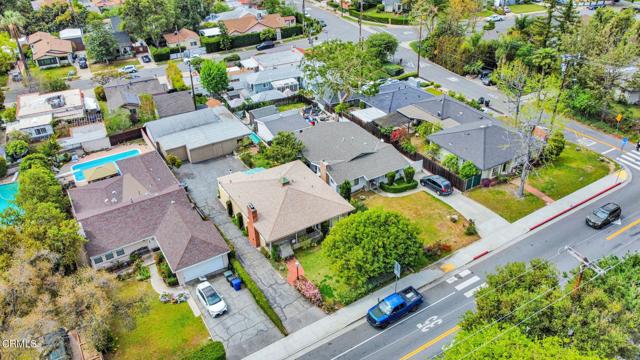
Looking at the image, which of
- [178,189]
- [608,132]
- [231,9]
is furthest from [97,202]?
[231,9]

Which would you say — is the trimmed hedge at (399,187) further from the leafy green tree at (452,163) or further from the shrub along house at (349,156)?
the leafy green tree at (452,163)

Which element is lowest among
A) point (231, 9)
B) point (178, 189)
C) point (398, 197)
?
point (398, 197)

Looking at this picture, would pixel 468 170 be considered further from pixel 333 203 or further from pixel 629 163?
pixel 629 163

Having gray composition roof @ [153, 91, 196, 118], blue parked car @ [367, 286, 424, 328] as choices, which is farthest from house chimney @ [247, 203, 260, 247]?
gray composition roof @ [153, 91, 196, 118]

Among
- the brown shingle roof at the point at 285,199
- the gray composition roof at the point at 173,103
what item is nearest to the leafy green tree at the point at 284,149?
the brown shingle roof at the point at 285,199

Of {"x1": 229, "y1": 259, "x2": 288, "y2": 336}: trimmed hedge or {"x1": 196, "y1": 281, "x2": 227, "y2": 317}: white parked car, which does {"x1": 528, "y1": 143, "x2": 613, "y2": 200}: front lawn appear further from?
{"x1": 196, "y1": 281, "x2": 227, "y2": 317}: white parked car

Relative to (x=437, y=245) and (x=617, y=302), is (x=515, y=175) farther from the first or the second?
(x=617, y=302)
